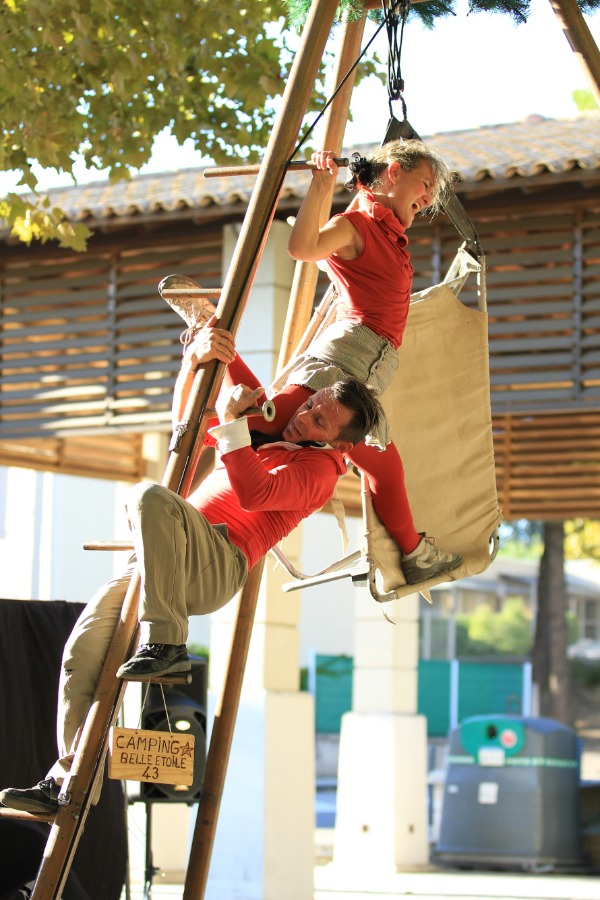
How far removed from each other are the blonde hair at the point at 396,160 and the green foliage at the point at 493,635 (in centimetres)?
3058

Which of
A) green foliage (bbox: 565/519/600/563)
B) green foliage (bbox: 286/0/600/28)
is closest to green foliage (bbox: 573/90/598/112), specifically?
green foliage (bbox: 565/519/600/563)

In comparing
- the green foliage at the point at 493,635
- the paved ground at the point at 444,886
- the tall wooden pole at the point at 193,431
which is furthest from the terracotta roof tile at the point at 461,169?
the green foliage at the point at 493,635

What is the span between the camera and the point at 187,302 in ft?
A: 13.2

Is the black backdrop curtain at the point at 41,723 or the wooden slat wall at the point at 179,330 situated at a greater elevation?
the wooden slat wall at the point at 179,330

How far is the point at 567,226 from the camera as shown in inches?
315

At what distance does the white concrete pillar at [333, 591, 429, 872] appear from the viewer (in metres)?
10.3

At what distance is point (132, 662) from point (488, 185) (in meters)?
5.18

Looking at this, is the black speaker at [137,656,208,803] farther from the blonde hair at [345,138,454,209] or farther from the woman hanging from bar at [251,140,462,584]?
the blonde hair at [345,138,454,209]

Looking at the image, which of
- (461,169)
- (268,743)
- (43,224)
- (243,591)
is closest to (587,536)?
(461,169)

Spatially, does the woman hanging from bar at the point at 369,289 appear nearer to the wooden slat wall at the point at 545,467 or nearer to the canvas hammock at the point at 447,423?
the canvas hammock at the point at 447,423

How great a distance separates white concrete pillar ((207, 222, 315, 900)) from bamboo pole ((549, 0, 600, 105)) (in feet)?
12.1

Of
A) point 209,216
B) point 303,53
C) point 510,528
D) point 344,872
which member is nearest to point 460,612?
point 510,528

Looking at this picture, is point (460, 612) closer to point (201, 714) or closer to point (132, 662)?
point (201, 714)

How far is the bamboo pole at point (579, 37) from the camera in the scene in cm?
426
